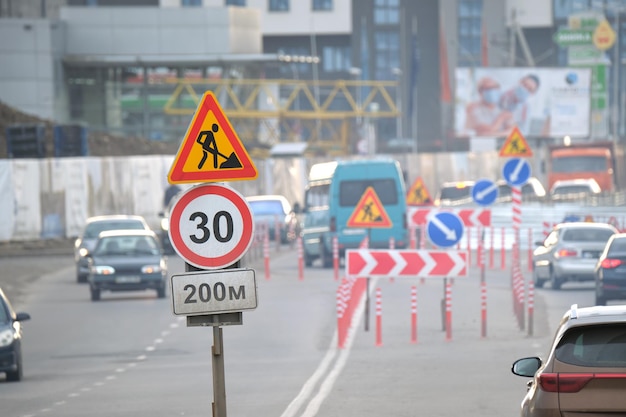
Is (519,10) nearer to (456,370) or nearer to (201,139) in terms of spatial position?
(456,370)

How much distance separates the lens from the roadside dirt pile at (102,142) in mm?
71000

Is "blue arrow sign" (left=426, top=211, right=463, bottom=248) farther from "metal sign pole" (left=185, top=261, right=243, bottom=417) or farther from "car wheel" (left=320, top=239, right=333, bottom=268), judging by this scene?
"metal sign pole" (left=185, top=261, right=243, bottom=417)

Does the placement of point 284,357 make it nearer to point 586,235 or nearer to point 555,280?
point 555,280

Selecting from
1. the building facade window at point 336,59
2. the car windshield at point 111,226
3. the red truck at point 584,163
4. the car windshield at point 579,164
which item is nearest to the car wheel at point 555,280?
the car windshield at point 111,226

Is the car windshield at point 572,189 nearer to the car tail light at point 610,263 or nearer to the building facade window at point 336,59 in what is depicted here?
the car tail light at point 610,263

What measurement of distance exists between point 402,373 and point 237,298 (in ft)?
32.4

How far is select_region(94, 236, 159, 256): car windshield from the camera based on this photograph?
3419 cm

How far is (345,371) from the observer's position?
20.1m

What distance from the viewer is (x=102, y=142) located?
75.7 metres

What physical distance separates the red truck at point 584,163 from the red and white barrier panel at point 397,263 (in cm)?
4404

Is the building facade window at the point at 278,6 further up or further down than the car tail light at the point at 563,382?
further up

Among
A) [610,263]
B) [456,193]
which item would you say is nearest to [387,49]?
[456,193]

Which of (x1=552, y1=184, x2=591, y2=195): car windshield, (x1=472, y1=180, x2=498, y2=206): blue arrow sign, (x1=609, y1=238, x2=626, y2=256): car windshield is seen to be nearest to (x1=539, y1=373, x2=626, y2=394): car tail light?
(x1=609, y1=238, x2=626, y2=256): car windshield

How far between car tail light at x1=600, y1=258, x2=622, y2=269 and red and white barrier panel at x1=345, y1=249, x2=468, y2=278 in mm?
3836
